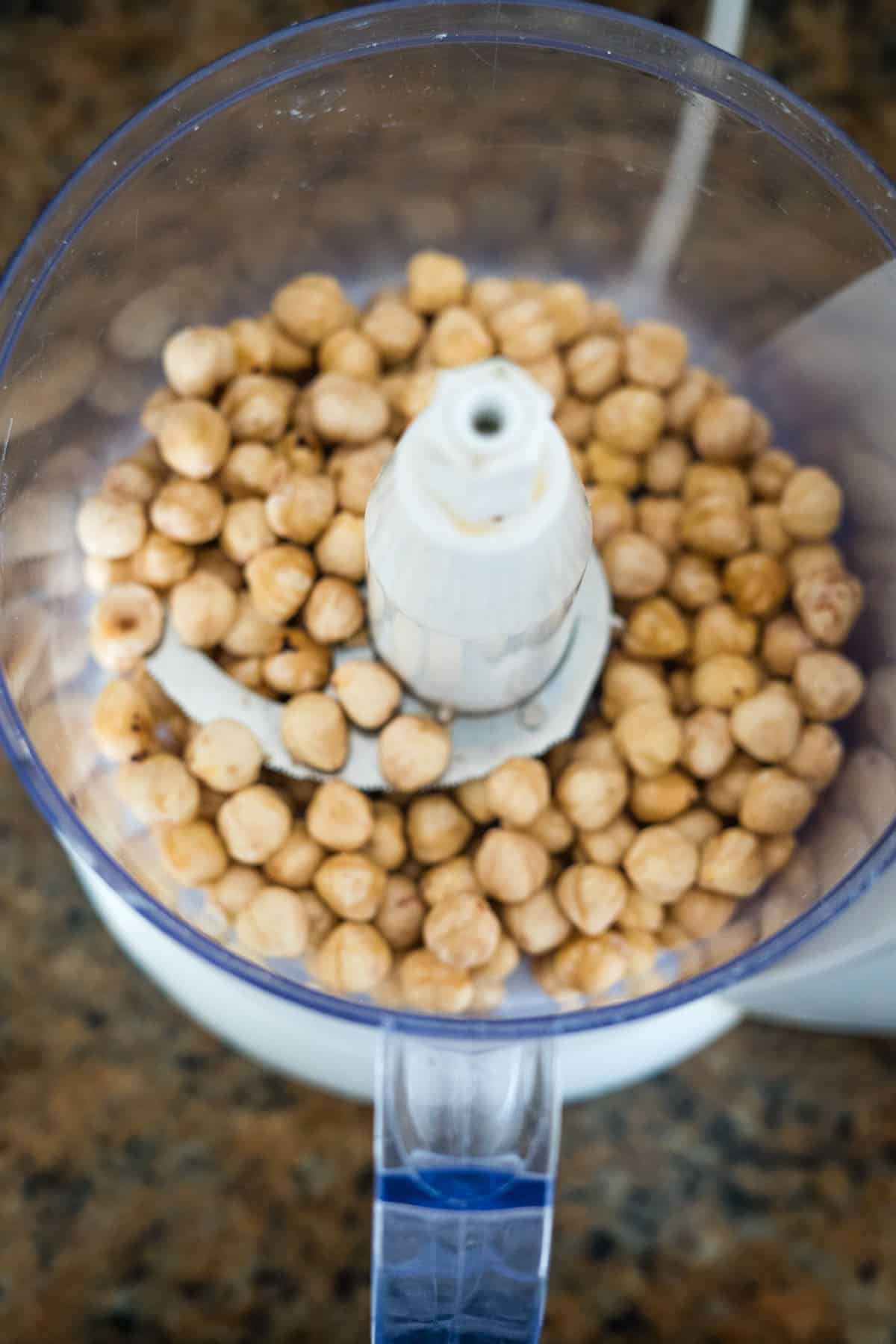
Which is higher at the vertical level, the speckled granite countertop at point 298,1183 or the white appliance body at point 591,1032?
the white appliance body at point 591,1032

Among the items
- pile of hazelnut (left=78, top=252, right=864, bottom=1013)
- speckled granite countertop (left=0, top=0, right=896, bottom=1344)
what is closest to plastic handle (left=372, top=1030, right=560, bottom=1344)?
pile of hazelnut (left=78, top=252, right=864, bottom=1013)

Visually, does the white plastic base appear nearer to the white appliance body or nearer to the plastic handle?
the white appliance body

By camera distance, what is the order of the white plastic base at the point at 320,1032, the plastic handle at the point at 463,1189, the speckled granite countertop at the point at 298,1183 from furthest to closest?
the speckled granite countertop at the point at 298,1183 → the white plastic base at the point at 320,1032 → the plastic handle at the point at 463,1189

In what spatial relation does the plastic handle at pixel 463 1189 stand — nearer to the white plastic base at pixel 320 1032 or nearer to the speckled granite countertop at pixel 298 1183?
the white plastic base at pixel 320 1032

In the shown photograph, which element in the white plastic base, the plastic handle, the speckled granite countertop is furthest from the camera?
the speckled granite countertop

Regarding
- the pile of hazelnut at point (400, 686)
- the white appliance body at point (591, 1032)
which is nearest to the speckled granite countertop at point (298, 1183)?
the white appliance body at point (591, 1032)

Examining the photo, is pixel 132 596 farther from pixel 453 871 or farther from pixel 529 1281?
pixel 529 1281

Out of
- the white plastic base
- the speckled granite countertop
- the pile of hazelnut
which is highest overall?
the pile of hazelnut

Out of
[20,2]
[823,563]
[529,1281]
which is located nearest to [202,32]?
[20,2]
